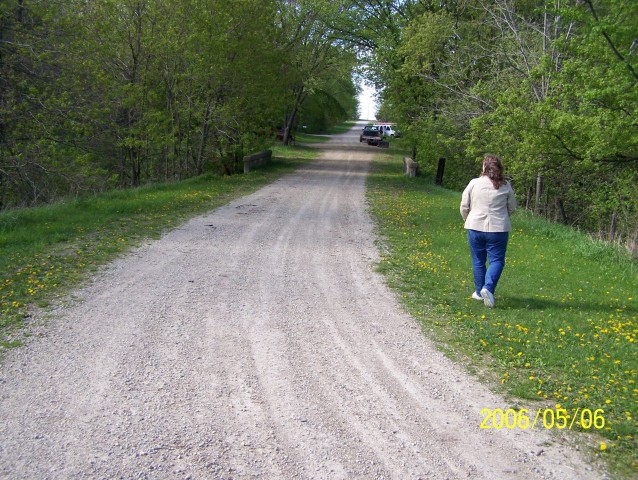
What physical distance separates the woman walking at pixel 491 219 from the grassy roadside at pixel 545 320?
0.43 m

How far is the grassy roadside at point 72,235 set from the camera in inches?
273

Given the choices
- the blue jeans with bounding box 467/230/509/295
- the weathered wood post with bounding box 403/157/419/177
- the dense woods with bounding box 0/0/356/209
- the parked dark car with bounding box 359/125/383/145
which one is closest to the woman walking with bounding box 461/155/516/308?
the blue jeans with bounding box 467/230/509/295

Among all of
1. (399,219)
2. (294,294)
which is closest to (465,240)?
(399,219)

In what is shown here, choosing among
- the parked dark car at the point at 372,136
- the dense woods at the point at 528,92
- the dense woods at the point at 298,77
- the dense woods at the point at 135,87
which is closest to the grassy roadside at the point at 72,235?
the dense woods at the point at 135,87

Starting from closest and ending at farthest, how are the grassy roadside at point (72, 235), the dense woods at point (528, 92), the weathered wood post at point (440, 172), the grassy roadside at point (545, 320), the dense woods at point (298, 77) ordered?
the grassy roadside at point (545, 320), the grassy roadside at point (72, 235), the dense woods at point (528, 92), the dense woods at point (298, 77), the weathered wood post at point (440, 172)

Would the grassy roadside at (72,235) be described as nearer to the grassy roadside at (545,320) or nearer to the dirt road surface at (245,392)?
the dirt road surface at (245,392)

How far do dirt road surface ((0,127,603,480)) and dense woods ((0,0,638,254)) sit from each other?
7077 millimetres

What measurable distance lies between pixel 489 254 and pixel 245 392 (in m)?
3.83

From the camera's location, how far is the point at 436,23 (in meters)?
21.0

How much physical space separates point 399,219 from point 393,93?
12481 millimetres

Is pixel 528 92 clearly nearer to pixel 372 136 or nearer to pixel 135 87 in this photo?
pixel 135 87

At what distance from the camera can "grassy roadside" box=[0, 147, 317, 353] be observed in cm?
694

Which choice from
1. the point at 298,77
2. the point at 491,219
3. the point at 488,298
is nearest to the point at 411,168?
the point at 298,77

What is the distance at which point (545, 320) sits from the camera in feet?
21.8
